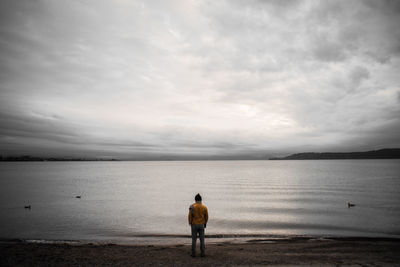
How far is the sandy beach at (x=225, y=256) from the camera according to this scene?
1144 centimetres

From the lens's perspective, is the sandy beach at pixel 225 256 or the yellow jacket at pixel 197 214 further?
the sandy beach at pixel 225 256

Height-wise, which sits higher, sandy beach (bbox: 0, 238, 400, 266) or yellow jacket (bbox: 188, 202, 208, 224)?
yellow jacket (bbox: 188, 202, 208, 224)

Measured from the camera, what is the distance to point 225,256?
12609mm

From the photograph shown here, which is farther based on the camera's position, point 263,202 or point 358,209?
point 263,202

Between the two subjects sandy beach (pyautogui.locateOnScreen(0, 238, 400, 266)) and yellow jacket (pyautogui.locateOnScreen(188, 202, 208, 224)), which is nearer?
yellow jacket (pyautogui.locateOnScreen(188, 202, 208, 224))

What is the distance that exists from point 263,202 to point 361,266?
2670cm

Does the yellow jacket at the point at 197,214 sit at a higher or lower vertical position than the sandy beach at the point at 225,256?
higher

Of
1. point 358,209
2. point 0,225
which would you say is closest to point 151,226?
point 0,225

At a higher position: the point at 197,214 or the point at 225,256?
the point at 197,214

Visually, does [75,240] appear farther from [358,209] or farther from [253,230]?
[358,209]

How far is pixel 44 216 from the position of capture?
27.4m

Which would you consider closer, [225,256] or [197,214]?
[197,214]

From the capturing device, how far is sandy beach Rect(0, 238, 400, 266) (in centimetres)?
1144

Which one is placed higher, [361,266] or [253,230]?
[361,266]
